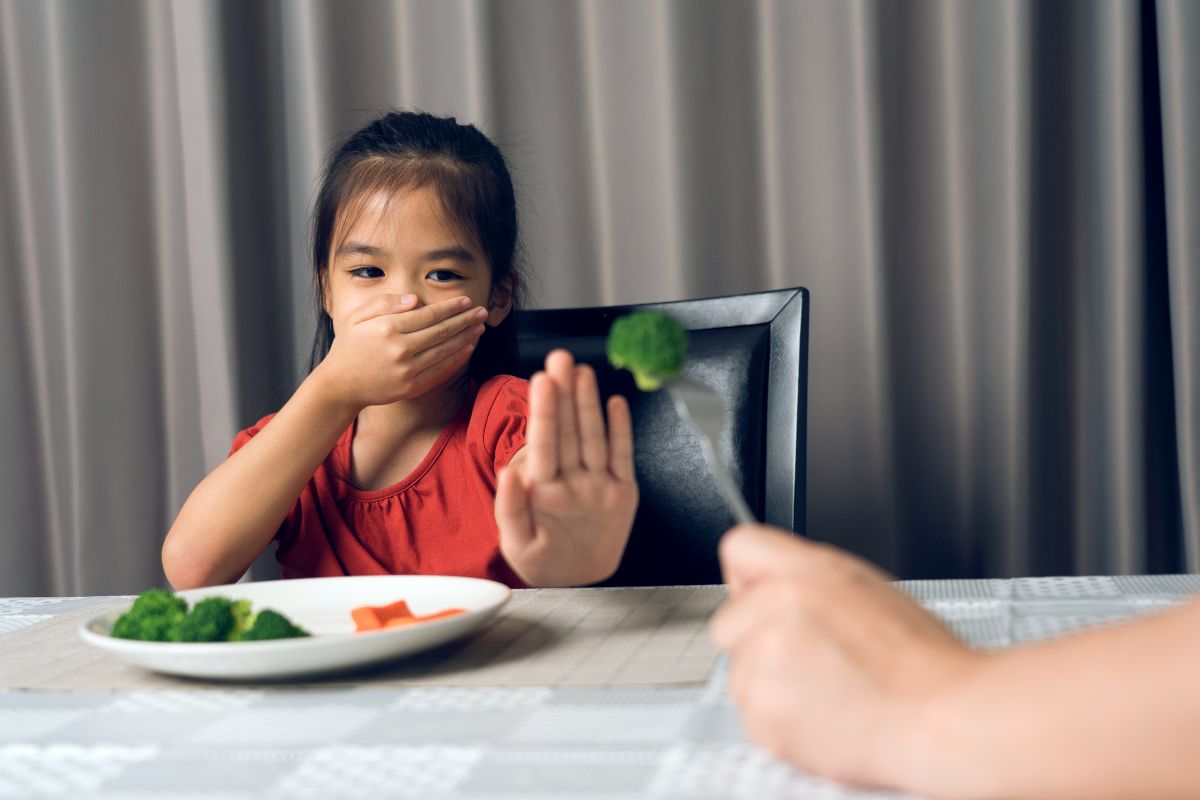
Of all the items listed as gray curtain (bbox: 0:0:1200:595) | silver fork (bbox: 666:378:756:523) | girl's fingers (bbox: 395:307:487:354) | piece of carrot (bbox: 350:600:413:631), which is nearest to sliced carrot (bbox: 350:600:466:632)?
piece of carrot (bbox: 350:600:413:631)

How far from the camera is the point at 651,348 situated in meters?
0.52

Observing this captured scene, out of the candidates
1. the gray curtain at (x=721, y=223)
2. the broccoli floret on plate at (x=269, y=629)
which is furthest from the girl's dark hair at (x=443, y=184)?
the broccoli floret on plate at (x=269, y=629)

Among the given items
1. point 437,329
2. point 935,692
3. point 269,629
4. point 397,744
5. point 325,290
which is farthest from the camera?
point 325,290

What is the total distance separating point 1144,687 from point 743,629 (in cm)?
15

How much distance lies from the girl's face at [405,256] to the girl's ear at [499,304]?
0.06 m

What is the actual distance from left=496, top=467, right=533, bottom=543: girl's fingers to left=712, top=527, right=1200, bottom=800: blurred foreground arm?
0.89 feet

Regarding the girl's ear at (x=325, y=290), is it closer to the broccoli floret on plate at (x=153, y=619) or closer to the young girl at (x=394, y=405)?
the young girl at (x=394, y=405)

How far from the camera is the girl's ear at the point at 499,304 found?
1332 mm

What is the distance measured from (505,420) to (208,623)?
0.62 m

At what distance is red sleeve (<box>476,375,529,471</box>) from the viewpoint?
1233 millimetres

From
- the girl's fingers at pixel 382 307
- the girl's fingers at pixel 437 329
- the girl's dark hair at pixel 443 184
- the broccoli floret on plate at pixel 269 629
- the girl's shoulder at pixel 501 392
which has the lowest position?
the broccoli floret on plate at pixel 269 629

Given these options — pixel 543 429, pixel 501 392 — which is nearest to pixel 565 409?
pixel 543 429

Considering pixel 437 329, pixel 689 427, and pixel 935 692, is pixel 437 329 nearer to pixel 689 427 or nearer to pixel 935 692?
pixel 689 427

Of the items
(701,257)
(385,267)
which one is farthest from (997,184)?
(385,267)
